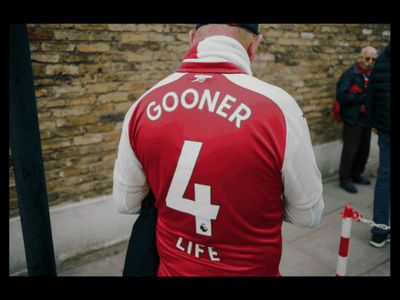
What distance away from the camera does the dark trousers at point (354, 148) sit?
551 centimetres

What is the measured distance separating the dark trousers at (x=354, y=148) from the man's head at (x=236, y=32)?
428 cm

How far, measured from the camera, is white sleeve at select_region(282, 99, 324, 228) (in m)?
1.42

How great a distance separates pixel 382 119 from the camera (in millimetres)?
3844

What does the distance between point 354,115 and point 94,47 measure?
3728 mm

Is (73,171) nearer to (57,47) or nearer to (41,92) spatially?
(41,92)

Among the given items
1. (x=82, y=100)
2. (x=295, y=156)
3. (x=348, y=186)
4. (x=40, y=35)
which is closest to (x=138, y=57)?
(x=82, y=100)

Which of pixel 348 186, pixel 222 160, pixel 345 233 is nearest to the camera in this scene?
pixel 222 160

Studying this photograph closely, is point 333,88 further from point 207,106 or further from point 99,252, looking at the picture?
point 207,106

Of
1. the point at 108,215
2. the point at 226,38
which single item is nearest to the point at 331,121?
the point at 108,215

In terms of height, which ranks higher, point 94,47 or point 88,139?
point 94,47

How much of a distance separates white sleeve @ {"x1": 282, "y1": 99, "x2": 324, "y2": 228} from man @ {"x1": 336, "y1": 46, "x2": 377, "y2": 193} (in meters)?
4.15

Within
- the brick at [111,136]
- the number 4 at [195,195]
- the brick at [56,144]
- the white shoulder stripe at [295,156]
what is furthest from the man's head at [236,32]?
the brick at [111,136]

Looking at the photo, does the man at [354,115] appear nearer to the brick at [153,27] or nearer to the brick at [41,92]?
the brick at [153,27]

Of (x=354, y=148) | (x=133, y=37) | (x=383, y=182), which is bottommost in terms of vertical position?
(x=354, y=148)
